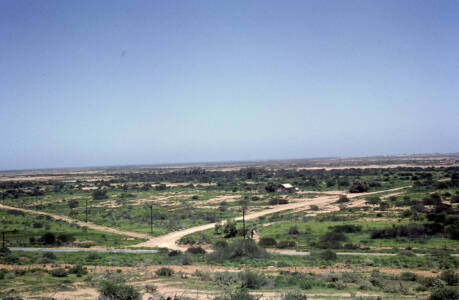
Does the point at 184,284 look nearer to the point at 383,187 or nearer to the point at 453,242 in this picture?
the point at 453,242

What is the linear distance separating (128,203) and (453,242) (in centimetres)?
6135

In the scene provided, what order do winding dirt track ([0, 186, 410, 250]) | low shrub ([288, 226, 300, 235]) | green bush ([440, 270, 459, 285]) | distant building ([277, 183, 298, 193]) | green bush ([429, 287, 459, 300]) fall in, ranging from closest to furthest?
1. green bush ([429, 287, 459, 300])
2. green bush ([440, 270, 459, 285])
3. winding dirt track ([0, 186, 410, 250])
4. low shrub ([288, 226, 300, 235])
5. distant building ([277, 183, 298, 193])

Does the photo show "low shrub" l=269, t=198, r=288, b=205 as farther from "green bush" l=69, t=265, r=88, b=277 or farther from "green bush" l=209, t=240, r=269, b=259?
"green bush" l=69, t=265, r=88, b=277

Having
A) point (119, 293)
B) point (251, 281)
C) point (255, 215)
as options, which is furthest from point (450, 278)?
point (255, 215)

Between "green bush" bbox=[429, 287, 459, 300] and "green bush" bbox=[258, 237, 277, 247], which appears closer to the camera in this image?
"green bush" bbox=[429, 287, 459, 300]

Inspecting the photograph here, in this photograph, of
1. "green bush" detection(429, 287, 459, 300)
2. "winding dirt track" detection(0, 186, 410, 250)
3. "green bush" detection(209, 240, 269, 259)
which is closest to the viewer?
"green bush" detection(429, 287, 459, 300)

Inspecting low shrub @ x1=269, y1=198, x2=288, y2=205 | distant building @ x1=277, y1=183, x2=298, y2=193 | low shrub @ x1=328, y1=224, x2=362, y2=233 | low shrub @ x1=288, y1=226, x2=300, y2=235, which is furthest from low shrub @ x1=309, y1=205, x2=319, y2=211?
distant building @ x1=277, y1=183, x2=298, y2=193

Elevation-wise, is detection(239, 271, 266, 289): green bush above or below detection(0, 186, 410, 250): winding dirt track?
above

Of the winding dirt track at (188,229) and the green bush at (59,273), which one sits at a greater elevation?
the green bush at (59,273)

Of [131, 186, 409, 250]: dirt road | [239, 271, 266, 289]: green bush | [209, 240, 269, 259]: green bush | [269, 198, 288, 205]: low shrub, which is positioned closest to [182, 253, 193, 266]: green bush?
[209, 240, 269, 259]: green bush

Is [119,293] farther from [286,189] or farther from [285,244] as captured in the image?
[286,189]

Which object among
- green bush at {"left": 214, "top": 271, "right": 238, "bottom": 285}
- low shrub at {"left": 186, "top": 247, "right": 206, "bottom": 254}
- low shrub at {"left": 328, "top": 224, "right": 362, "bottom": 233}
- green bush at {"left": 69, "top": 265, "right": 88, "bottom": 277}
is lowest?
low shrub at {"left": 186, "top": 247, "right": 206, "bottom": 254}

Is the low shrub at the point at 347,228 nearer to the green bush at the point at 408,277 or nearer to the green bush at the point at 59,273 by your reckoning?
the green bush at the point at 408,277

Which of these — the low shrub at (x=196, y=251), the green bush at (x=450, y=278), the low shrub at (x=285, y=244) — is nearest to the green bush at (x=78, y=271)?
the low shrub at (x=196, y=251)
